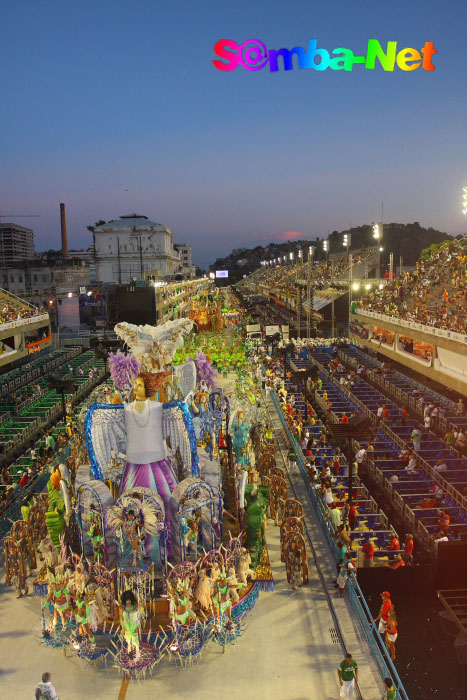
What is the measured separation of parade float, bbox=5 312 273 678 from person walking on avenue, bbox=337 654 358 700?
8.02 ft

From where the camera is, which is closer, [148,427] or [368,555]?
[148,427]

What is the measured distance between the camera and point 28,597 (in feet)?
42.2

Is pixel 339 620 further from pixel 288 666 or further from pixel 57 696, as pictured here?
pixel 57 696

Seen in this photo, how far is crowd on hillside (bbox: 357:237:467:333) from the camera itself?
32938mm

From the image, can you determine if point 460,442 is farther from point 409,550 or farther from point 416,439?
point 409,550

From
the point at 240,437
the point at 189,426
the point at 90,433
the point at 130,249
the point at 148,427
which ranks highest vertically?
the point at 130,249

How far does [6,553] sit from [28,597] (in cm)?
109

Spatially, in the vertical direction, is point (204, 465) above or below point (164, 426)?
below

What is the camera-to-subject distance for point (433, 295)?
130ft

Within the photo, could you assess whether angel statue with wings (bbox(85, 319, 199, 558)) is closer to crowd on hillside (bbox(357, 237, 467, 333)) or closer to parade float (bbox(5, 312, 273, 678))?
parade float (bbox(5, 312, 273, 678))

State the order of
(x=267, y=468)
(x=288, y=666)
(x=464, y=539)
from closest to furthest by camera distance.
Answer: (x=288, y=666)
(x=464, y=539)
(x=267, y=468)

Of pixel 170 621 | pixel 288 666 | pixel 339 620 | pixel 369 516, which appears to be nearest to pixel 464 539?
pixel 369 516

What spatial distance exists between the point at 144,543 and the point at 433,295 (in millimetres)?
32740

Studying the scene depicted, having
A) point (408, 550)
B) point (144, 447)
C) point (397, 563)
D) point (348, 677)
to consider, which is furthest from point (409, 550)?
point (144, 447)
